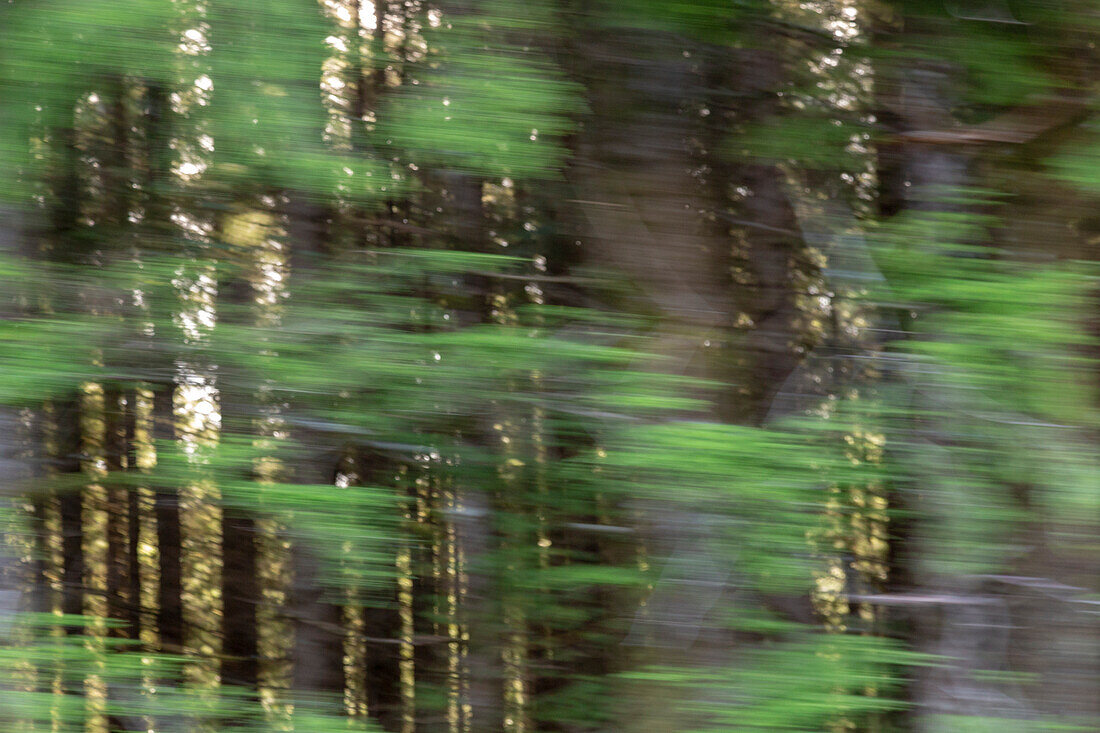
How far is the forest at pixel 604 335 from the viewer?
1477mm

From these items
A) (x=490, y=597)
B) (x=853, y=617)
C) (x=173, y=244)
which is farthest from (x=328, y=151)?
(x=853, y=617)

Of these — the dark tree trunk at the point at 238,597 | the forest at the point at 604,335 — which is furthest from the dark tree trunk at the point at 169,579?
the forest at the point at 604,335

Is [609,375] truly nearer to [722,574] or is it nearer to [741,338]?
[722,574]

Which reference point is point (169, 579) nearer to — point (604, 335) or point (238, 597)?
point (238, 597)

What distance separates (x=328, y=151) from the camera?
4.83 ft

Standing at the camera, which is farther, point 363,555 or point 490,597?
point 490,597

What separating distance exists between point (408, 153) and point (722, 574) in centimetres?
98

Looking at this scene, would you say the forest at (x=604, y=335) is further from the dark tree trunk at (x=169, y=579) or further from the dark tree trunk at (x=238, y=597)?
the dark tree trunk at (x=169, y=579)

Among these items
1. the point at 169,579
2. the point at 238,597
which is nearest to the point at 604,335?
the point at 238,597

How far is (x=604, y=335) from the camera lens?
169 cm

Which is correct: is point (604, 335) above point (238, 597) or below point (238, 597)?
above

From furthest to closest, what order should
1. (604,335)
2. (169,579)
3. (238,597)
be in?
(169,579) → (238,597) → (604,335)

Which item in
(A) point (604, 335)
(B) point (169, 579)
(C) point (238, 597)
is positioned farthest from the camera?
(B) point (169, 579)

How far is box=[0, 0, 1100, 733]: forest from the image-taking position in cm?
148
